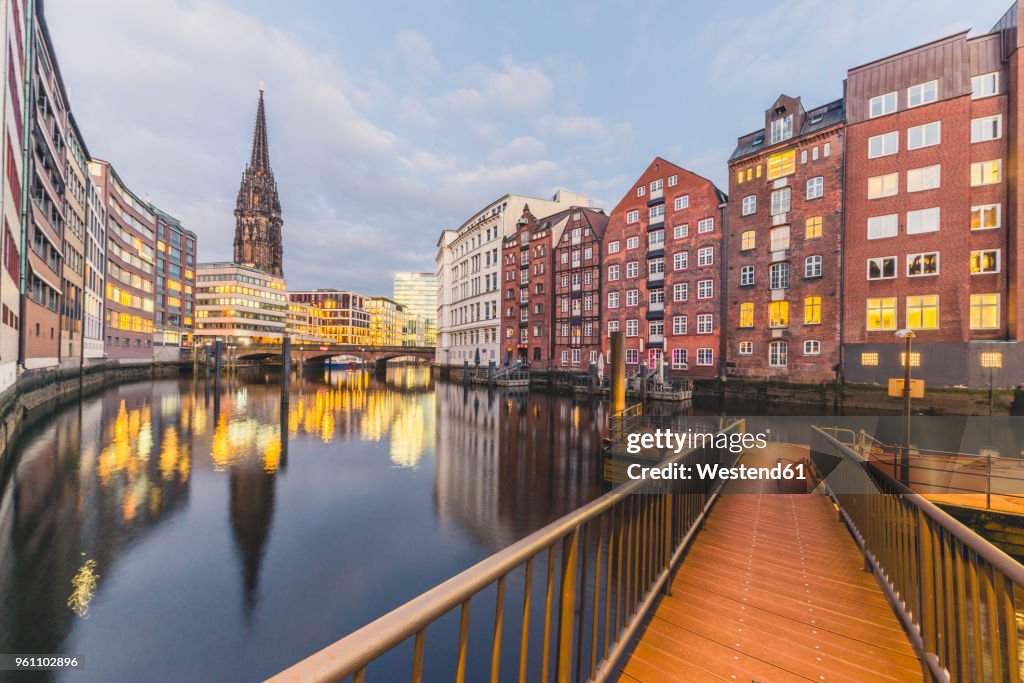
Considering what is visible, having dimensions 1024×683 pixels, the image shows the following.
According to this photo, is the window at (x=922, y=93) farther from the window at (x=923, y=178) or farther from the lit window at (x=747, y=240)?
the lit window at (x=747, y=240)

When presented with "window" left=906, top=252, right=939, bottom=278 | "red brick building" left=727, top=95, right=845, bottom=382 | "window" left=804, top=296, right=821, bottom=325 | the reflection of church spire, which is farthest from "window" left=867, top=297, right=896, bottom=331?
the reflection of church spire

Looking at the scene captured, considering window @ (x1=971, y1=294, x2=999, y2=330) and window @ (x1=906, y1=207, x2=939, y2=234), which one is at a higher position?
window @ (x1=906, y1=207, x2=939, y2=234)

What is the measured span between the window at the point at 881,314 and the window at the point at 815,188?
8.96 metres

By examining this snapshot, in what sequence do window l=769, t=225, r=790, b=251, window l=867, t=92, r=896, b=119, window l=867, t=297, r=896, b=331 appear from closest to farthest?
window l=867, t=297, r=896, b=331 → window l=867, t=92, r=896, b=119 → window l=769, t=225, r=790, b=251

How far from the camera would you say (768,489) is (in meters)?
9.63

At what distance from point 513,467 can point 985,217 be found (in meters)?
33.2

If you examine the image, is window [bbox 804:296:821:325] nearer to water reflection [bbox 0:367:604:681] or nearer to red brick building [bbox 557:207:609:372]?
red brick building [bbox 557:207:609:372]

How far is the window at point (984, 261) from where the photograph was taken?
2638cm

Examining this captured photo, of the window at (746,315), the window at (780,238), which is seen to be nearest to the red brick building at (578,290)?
the window at (746,315)

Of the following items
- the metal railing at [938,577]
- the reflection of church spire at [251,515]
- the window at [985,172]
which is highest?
the window at [985,172]

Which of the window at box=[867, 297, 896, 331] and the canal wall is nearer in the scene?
the canal wall

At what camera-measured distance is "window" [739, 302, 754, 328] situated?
36.4m

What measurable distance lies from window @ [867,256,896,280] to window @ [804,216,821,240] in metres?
4.07

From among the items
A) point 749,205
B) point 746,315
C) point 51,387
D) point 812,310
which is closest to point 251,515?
point 51,387
